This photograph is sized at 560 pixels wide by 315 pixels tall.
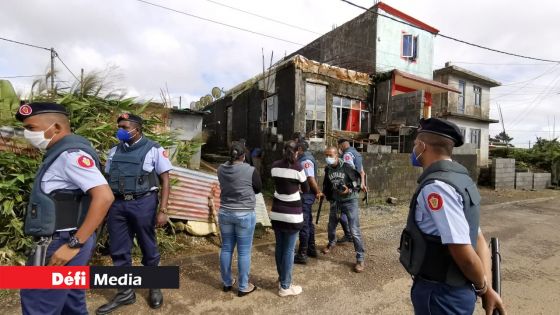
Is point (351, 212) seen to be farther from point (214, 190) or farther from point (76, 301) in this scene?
point (76, 301)

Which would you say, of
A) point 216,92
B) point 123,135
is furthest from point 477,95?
point 123,135

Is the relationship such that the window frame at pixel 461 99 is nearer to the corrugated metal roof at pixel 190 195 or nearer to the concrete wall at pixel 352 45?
the concrete wall at pixel 352 45

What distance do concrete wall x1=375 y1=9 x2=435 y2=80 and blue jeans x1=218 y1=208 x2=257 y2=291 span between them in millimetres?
13296

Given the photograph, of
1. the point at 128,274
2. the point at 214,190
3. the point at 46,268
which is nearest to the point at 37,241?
the point at 46,268

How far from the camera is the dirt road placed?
3180 millimetres

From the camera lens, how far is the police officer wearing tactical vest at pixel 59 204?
179 centimetres

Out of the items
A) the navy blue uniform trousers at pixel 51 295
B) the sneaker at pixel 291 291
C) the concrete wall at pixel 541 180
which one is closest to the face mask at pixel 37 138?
the navy blue uniform trousers at pixel 51 295

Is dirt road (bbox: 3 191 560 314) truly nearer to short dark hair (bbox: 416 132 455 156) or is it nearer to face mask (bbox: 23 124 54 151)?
face mask (bbox: 23 124 54 151)

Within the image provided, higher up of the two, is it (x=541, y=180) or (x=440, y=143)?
(x=440, y=143)

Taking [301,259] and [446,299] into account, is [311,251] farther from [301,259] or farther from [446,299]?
[446,299]

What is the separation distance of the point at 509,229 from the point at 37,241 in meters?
8.03

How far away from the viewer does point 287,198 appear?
3.39 metres

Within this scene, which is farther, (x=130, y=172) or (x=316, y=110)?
Answer: (x=316, y=110)

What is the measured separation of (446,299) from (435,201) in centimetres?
52
